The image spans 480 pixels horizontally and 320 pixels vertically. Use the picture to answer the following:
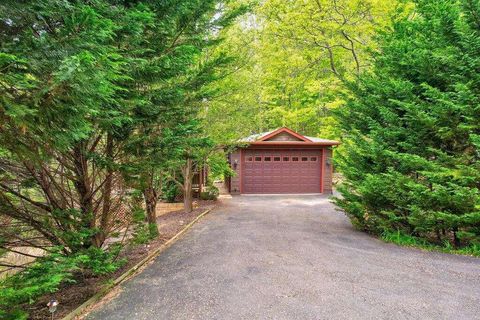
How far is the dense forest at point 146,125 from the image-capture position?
209cm

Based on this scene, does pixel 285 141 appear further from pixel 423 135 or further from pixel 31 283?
pixel 31 283

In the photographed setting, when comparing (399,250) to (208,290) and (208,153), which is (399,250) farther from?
(208,153)

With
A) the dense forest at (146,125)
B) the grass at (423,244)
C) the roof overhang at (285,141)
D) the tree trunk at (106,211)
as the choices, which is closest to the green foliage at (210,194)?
the roof overhang at (285,141)

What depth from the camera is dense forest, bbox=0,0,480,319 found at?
209 centimetres

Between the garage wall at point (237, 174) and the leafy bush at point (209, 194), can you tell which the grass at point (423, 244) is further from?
the garage wall at point (237, 174)

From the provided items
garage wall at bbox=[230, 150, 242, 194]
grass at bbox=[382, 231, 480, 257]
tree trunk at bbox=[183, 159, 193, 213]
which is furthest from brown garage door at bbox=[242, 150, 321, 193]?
grass at bbox=[382, 231, 480, 257]

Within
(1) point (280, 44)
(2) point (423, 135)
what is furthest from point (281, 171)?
(2) point (423, 135)

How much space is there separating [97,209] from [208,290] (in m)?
2.10

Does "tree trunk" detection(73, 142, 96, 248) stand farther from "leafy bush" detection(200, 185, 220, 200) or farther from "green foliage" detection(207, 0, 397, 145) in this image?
"leafy bush" detection(200, 185, 220, 200)

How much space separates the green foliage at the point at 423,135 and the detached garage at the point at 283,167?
21.8 ft

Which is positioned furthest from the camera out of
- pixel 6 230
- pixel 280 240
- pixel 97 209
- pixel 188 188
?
pixel 188 188

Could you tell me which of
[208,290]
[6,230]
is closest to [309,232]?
[208,290]

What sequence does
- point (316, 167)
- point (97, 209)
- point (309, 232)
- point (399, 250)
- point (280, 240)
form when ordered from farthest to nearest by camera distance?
point (316, 167) < point (309, 232) < point (280, 240) < point (399, 250) < point (97, 209)

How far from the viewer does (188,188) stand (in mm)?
10047
